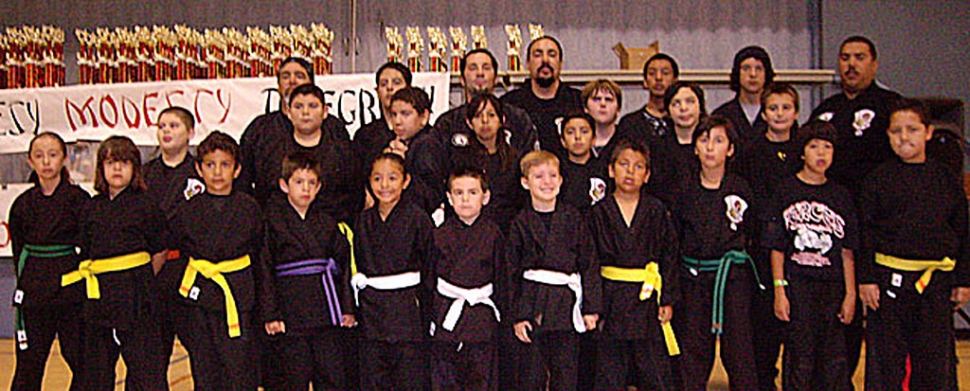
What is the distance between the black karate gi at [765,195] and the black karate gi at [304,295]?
1.75m

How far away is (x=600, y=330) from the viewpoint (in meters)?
3.48

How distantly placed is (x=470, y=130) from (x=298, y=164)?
74cm

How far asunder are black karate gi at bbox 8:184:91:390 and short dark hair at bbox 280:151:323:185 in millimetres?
979

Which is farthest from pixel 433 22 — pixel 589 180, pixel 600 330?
pixel 600 330

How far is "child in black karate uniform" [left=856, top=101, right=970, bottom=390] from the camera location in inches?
137

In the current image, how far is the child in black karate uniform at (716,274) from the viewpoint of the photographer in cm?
355

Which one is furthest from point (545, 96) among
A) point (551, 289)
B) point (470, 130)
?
point (551, 289)

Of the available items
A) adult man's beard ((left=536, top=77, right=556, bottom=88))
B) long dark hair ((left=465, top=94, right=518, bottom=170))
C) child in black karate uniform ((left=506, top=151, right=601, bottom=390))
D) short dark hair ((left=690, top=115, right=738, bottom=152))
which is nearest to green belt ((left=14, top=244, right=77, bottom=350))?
long dark hair ((left=465, top=94, right=518, bottom=170))

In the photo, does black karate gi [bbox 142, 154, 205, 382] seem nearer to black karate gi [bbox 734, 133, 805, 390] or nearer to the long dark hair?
the long dark hair

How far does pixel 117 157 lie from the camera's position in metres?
3.60

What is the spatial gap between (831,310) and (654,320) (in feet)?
2.43

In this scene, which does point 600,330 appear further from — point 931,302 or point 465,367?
point 931,302

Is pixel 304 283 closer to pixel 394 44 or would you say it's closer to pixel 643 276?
pixel 643 276

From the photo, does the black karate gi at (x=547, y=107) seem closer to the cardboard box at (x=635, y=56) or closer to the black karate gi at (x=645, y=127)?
the black karate gi at (x=645, y=127)
